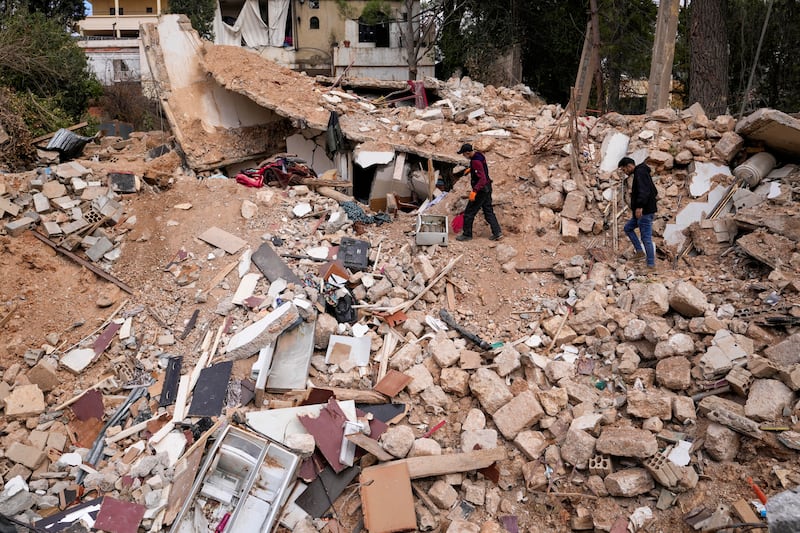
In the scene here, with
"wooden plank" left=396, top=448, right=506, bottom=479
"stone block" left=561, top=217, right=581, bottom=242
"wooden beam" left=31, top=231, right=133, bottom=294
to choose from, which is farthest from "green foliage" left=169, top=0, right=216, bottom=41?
"wooden plank" left=396, top=448, right=506, bottom=479

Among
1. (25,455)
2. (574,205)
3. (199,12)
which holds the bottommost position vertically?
(25,455)

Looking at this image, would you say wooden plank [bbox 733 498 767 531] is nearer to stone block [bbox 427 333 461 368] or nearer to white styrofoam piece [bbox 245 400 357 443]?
stone block [bbox 427 333 461 368]

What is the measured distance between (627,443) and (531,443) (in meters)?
0.87

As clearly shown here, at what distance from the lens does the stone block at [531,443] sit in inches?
204

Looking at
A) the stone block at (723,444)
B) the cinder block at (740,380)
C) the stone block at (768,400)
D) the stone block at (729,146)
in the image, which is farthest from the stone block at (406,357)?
the stone block at (729,146)

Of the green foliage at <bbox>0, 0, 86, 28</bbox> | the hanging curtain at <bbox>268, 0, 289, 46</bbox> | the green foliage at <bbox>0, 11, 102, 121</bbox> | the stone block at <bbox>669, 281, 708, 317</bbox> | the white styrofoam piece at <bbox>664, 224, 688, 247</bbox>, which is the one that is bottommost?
the stone block at <bbox>669, 281, 708, 317</bbox>

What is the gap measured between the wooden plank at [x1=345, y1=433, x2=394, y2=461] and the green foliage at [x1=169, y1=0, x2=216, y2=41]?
19554 millimetres

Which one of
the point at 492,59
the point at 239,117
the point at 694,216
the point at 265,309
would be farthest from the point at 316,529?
the point at 492,59

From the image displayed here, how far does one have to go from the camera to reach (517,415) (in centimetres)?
541

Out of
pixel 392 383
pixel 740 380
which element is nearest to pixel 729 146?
pixel 740 380

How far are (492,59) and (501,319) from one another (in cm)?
1190

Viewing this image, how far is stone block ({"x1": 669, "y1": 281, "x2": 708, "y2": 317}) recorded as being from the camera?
5734 millimetres

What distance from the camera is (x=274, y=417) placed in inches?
219

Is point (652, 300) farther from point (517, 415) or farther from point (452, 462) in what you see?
point (452, 462)
